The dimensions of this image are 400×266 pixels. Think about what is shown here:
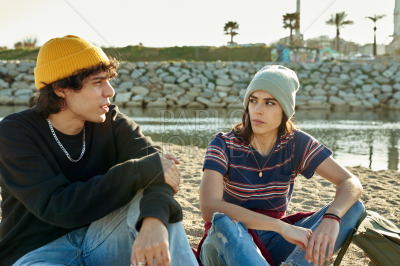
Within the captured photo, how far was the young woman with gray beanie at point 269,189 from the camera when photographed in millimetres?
1984

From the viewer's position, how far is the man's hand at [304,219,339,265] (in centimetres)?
197

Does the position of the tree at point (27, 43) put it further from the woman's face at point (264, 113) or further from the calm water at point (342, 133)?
the woman's face at point (264, 113)

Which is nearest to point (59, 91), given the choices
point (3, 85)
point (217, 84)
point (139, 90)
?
point (139, 90)

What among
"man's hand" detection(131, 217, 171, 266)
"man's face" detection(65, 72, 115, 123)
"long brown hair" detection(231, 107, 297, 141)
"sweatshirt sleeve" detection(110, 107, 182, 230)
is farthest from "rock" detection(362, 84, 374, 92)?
"man's hand" detection(131, 217, 171, 266)

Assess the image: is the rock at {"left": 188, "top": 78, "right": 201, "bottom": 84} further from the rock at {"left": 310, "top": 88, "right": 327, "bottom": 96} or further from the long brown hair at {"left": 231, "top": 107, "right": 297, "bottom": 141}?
the long brown hair at {"left": 231, "top": 107, "right": 297, "bottom": 141}

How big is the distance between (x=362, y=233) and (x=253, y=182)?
2.06 feet

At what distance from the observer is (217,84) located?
18.1m

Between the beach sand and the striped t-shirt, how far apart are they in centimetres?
77

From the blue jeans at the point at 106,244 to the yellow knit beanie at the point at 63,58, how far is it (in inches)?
27.1

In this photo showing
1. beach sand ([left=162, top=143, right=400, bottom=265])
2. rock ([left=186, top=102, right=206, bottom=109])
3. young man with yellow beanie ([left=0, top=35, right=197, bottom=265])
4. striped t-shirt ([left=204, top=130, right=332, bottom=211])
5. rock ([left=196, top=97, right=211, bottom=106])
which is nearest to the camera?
young man with yellow beanie ([left=0, top=35, right=197, bottom=265])

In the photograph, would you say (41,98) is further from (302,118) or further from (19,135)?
(302,118)

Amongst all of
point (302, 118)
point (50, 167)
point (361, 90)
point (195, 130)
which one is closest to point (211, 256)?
point (50, 167)

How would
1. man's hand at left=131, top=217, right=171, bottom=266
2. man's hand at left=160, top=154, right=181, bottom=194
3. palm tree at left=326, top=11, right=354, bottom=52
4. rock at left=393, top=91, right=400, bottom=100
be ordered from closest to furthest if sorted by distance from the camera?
man's hand at left=131, top=217, right=171, bottom=266
man's hand at left=160, top=154, right=181, bottom=194
rock at left=393, top=91, right=400, bottom=100
palm tree at left=326, top=11, right=354, bottom=52

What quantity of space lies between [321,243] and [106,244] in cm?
103
